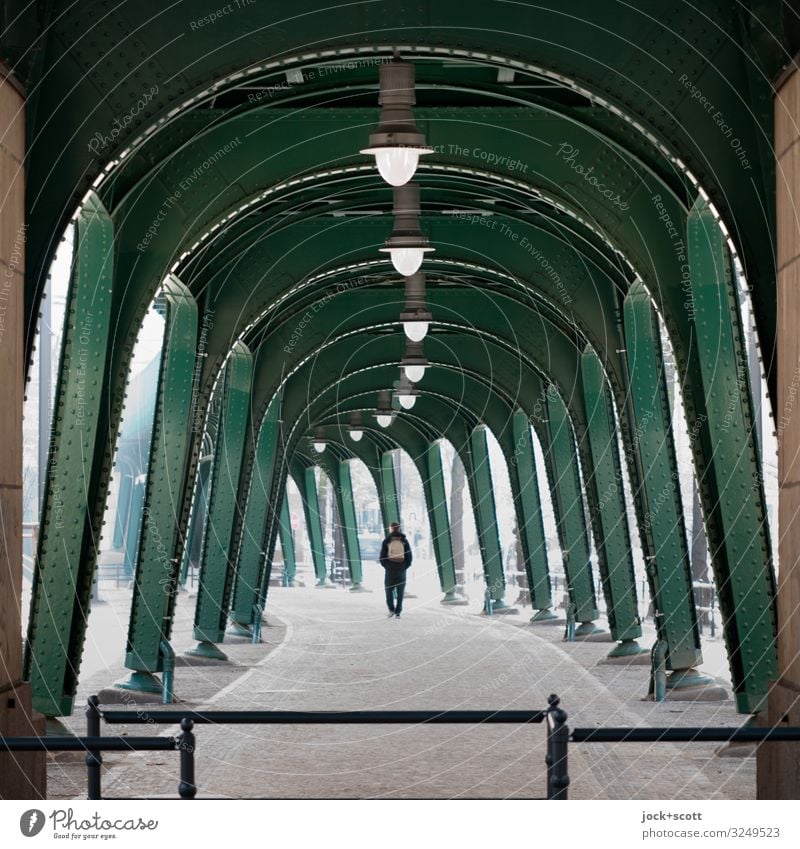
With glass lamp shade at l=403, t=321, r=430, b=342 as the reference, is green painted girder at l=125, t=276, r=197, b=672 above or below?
below

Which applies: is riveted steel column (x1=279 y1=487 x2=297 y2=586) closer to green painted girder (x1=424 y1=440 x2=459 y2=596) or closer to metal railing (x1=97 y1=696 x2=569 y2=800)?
green painted girder (x1=424 y1=440 x2=459 y2=596)

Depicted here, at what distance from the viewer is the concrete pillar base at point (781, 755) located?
7.92 meters

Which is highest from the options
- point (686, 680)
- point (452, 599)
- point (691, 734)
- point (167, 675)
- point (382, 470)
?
point (382, 470)

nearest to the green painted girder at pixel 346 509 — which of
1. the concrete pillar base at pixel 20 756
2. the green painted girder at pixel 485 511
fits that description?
the green painted girder at pixel 485 511

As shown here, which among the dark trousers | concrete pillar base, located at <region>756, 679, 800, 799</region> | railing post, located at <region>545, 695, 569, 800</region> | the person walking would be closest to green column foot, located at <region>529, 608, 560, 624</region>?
the person walking

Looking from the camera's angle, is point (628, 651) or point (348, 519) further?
point (348, 519)

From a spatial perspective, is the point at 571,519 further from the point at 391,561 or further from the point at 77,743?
the point at 77,743

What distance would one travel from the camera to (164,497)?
57.0 feet

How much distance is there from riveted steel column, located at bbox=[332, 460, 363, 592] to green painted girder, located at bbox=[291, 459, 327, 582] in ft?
4.17

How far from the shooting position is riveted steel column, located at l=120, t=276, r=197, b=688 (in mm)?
16750

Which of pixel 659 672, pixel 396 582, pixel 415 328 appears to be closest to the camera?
pixel 659 672

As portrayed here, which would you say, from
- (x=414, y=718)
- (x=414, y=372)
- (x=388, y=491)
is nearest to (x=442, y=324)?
(x=414, y=372)

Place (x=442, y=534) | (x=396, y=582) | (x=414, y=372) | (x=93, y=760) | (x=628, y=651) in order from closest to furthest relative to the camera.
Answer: (x=93, y=760) → (x=628, y=651) → (x=414, y=372) → (x=396, y=582) → (x=442, y=534)

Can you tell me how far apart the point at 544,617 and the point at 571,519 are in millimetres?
5528
